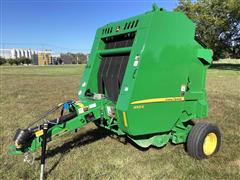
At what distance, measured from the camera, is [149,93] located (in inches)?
158

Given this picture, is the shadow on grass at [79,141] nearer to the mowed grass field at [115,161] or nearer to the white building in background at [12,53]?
the mowed grass field at [115,161]

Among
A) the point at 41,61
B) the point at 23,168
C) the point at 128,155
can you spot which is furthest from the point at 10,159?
the point at 41,61

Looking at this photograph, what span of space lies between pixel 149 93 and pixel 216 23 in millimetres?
33983

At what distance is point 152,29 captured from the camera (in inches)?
156

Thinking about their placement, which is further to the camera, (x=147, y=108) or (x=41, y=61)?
(x=41, y=61)

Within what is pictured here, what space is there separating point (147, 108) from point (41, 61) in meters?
141

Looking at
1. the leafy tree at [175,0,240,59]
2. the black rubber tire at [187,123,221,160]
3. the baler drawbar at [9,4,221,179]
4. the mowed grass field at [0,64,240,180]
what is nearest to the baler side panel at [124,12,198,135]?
the baler drawbar at [9,4,221,179]

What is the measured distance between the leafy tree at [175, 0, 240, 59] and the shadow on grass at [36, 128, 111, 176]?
31.3 meters

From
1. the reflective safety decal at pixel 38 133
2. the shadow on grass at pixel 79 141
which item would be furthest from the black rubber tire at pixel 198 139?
the reflective safety decal at pixel 38 133

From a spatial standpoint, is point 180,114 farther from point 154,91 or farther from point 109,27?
point 109,27

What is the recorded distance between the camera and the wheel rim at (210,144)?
464 centimetres

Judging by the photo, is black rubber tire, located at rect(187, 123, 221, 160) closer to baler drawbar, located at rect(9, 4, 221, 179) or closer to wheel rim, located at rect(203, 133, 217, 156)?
baler drawbar, located at rect(9, 4, 221, 179)

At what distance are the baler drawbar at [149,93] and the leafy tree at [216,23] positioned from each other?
31885 mm

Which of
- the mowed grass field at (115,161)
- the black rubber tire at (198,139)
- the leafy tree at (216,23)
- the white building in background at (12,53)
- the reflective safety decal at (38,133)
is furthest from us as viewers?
the white building in background at (12,53)
